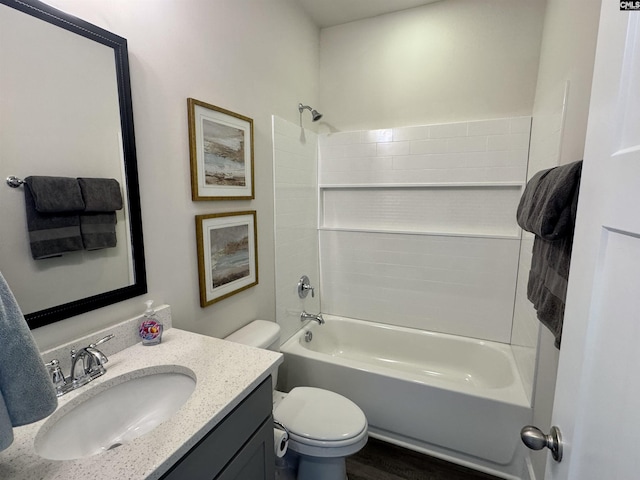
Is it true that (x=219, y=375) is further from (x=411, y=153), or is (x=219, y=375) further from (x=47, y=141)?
(x=411, y=153)

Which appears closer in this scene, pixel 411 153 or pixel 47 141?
pixel 47 141

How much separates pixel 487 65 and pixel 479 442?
236 cm

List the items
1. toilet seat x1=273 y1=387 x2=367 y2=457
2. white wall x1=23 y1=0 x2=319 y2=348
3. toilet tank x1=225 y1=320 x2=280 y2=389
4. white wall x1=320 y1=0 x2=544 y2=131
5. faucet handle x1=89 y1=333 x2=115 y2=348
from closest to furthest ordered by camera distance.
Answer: faucet handle x1=89 y1=333 x2=115 y2=348 < white wall x1=23 y1=0 x2=319 y2=348 < toilet seat x1=273 y1=387 x2=367 y2=457 < toilet tank x1=225 y1=320 x2=280 y2=389 < white wall x1=320 y1=0 x2=544 y2=131

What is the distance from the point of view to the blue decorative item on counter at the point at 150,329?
114 centimetres

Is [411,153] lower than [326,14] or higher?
lower

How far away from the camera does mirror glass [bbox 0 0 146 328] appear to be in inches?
32.7

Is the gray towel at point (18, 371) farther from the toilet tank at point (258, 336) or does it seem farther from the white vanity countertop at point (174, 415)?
the toilet tank at point (258, 336)

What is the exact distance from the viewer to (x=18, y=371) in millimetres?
562

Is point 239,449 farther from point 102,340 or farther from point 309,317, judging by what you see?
point 309,317

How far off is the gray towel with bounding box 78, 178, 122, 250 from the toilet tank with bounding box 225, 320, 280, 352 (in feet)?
2.60

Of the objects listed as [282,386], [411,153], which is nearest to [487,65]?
[411,153]

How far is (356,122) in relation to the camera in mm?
2480

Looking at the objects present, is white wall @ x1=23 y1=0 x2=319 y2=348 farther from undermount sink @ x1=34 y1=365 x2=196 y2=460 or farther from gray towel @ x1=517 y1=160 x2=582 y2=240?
gray towel @ x1=517 y1=160 x2=582 y2=240

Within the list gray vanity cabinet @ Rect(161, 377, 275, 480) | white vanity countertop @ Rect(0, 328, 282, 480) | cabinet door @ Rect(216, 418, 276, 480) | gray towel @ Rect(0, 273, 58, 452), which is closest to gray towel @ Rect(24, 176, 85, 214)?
gray towel @ Rect(0, 273, 58, 452)
